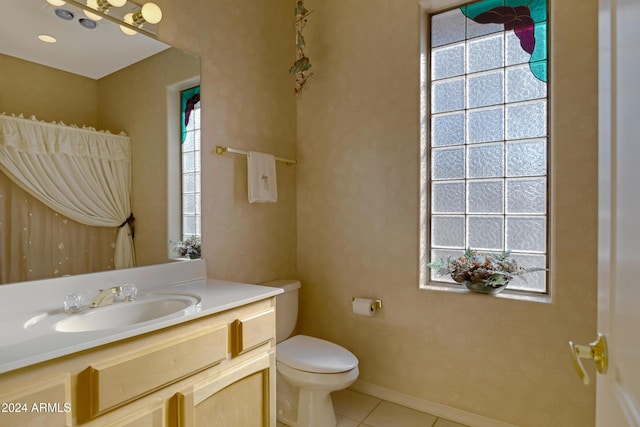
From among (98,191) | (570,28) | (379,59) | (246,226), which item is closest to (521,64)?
(570,28)

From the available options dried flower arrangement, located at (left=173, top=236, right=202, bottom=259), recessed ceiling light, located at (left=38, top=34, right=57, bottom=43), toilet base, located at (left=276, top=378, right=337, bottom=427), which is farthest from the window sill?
recessed ceiling light, located at (left=38, top=34, right=57, bottom=43)

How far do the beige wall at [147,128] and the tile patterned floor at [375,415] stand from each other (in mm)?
1274

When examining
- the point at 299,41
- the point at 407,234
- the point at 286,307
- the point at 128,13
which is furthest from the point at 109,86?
the point at 407,234

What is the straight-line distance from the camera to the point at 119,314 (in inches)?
53.2

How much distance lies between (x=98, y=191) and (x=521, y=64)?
2.19 meters

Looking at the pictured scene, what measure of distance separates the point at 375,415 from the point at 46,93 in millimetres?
2245

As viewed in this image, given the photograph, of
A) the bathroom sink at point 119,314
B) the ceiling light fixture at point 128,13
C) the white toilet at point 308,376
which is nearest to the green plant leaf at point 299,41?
the ceiling light fixture at point 128,13

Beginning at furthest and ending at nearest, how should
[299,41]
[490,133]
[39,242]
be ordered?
[299,41] < [490,133] < [39,242]

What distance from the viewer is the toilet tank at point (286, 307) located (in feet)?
7.12

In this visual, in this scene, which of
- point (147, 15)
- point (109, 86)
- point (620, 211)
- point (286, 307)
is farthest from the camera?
point (286, 307)

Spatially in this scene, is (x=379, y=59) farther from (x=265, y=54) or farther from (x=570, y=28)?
(x=570, y=28)

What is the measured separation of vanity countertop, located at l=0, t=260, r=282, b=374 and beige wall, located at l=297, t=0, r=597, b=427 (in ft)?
2.93

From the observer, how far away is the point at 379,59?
2.23m

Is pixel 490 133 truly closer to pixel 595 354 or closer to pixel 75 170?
pixel 595 354
